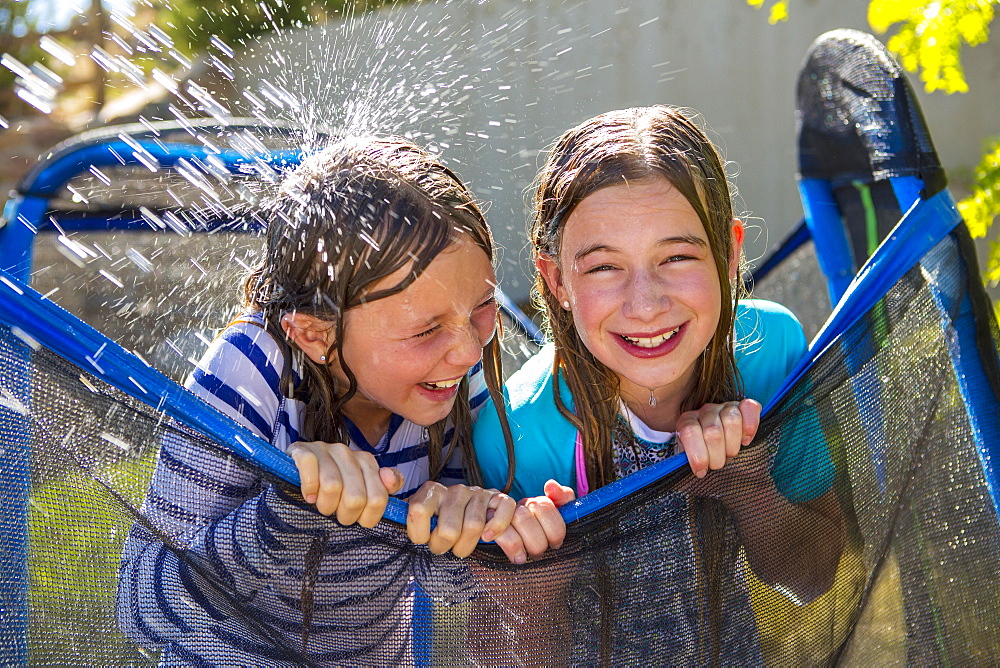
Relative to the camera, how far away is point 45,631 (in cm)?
136

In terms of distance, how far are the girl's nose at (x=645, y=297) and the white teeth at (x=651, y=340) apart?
0.06 metres

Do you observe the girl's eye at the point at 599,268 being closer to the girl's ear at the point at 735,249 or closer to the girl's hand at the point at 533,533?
the girl's ear at the point at 735,249

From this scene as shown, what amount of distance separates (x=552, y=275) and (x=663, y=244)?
266 millimetres

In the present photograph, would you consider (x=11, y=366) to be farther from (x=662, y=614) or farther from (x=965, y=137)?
(x=965, y=137)

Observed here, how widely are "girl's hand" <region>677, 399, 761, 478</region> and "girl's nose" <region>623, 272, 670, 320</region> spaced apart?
8.3 inches

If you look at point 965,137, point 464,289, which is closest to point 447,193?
point 464,289

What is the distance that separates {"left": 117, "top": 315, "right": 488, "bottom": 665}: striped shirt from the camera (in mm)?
1390

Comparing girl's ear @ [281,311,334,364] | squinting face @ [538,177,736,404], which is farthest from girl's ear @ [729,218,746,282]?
→ girl's ear @ [281,311,334,364]

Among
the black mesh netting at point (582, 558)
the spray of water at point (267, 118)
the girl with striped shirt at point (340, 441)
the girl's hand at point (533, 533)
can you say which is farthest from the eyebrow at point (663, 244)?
the spray of water at point (267, 118)

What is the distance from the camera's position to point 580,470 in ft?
6.18

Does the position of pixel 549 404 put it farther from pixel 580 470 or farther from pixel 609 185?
pixel 609 185

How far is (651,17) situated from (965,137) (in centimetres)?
221

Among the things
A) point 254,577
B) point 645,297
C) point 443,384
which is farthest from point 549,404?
point 254,577

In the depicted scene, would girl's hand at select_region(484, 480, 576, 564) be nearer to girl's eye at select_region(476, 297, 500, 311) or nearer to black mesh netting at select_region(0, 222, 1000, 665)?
black mesh netting at select_region(0, 222, 1000, 665)
